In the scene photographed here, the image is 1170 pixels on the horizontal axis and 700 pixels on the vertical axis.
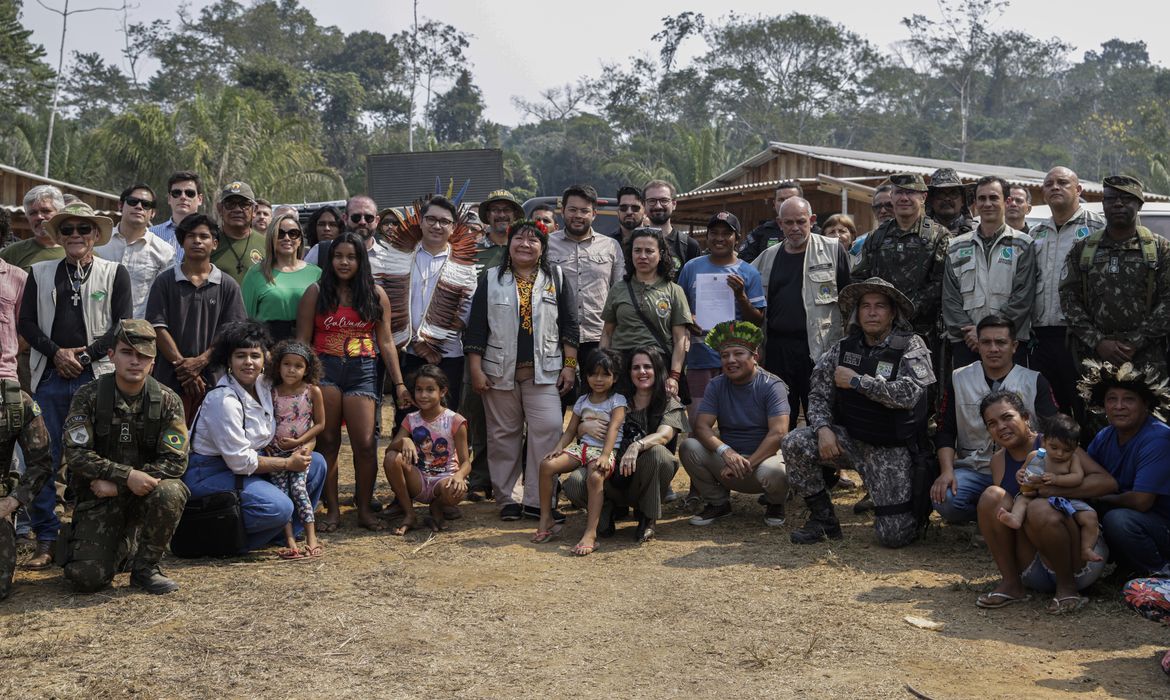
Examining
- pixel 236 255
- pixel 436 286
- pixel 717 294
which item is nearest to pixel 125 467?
pixel 236 255

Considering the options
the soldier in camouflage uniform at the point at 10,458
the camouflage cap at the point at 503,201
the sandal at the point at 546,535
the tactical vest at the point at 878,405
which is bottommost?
the sandal at the point at 546,535

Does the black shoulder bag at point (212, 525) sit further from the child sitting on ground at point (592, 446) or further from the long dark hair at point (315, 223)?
the long dark hair at point (315, 223)

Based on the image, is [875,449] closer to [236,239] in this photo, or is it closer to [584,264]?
[584,264]

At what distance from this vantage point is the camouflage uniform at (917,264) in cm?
744

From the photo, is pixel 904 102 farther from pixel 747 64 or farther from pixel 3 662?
pixel 3 662

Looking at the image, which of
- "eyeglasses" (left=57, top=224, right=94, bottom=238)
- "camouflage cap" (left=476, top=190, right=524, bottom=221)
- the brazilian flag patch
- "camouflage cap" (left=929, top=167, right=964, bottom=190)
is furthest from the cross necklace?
"camouflage cap" (left=929, top=167, right=964, bottom=190)

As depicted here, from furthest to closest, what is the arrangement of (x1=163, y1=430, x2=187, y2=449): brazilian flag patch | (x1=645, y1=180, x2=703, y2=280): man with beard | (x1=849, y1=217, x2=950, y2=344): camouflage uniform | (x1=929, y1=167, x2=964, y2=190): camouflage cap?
1. (x1=645, y1=180, x2=703, y2=280): man with beard
2. (x1=929, y1=167, x2=964, y2=190): camouflage cap
3. (x1=849, y1=217, x2=950, y2=344): camouflage uniform
4. (x1=163, y1=430, x2=187, y2=449): brazilian flag patch

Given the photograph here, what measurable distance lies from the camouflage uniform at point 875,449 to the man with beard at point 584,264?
1.68m

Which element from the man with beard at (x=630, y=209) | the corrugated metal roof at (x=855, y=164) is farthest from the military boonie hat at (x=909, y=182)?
the corrugated metal roof at (x=855, y=164)

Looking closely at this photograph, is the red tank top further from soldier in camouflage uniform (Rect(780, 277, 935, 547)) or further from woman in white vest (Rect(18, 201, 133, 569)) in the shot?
soldier in camouflage uniform (Rect(780, 277, 935, 547))

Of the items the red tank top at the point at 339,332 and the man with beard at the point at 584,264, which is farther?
the man with beard at the point at 584,264

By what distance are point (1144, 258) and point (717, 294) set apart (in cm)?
268

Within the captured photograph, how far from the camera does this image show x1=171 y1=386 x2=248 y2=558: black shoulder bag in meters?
6.22

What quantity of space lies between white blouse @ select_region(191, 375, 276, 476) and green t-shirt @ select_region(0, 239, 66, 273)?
6.55 ft
